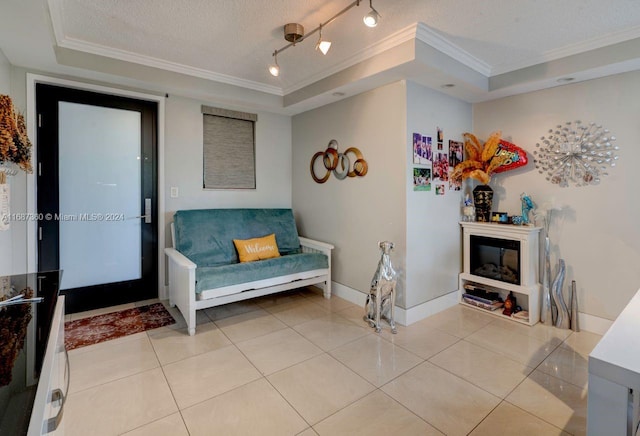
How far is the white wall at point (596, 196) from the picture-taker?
8.55 ft

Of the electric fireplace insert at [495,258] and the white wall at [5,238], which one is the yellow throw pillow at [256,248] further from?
the electric fireplace insert at [495,258]

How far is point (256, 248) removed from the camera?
3469mm

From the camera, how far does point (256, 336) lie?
2703 millimetres

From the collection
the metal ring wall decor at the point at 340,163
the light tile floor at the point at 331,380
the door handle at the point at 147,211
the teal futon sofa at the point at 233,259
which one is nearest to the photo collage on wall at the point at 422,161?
the metal ring wall decor at the point at 340,163

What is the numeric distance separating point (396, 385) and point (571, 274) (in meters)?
2.13

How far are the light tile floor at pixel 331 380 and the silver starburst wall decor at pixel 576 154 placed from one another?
55.3 inches

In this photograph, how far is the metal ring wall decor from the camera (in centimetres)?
328

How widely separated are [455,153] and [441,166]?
312mm

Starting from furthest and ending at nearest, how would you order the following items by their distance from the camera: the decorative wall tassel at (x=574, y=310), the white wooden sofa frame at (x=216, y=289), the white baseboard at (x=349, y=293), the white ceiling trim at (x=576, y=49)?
1. the white baseboard at (x=349, y=293)
2. the decorative wall tassel at (x=574, y=310)
3. the white wooden sofa frame at (x=216, y=289)
4. the white ceiling trim at (x=576, y=49)

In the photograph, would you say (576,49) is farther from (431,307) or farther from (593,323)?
(431,307)

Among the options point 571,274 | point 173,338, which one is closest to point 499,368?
point 571,274

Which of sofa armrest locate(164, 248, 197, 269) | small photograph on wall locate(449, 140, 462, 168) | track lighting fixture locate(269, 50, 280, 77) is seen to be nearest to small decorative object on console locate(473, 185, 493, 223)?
small photograph on wall locate(449, 140, 462, 168)

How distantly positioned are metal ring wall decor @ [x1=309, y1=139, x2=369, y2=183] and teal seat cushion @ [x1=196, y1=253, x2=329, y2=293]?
0.95 m

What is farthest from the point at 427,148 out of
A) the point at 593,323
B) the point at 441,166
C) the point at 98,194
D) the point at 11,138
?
the point at 98,194
